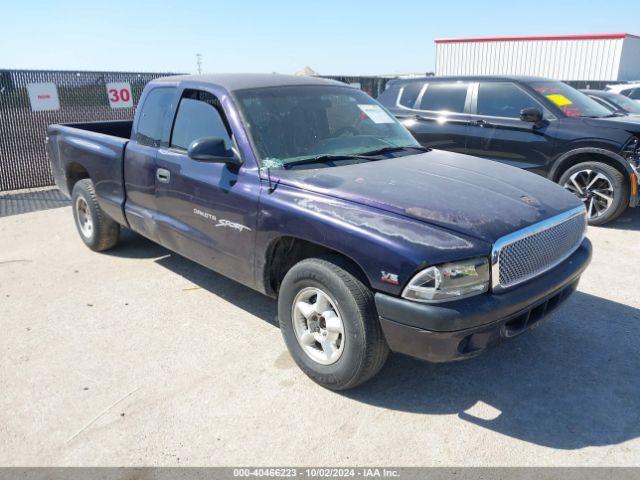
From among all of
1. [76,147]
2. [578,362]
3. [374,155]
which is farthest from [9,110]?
[578,362]

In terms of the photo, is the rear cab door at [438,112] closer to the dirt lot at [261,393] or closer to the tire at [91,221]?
the dirt lot at [261,393]

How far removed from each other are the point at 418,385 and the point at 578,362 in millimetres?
1132

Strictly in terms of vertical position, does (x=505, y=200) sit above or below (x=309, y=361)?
above

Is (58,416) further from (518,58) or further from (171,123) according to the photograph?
(518,58)

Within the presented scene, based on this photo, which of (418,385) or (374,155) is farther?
(374,155)

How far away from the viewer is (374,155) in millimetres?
3834

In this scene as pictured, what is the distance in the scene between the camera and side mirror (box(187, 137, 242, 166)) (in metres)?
3.37

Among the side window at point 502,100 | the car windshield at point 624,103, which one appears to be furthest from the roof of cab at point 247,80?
the car windshield at point 624,103

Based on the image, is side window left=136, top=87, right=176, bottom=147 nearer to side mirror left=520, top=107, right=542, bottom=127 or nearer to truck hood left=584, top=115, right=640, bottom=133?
side mirror left=520, top=107, right=542, bottom=127

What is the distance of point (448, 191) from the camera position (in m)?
3.16

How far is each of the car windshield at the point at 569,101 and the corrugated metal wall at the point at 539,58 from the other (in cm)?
2450

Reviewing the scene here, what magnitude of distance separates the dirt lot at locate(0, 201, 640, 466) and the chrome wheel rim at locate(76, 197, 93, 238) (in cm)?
120

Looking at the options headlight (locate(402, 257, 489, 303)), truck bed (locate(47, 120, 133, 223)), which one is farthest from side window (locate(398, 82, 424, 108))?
headlight (locate(402, 257, 489, 303))

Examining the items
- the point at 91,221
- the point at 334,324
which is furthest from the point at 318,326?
the point at 91,221
